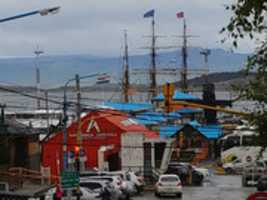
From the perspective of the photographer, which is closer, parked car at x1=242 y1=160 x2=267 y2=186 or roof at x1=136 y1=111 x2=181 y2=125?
parked car at x1=242 y1=160 x2=267 y2=186

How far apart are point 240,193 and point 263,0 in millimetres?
41580

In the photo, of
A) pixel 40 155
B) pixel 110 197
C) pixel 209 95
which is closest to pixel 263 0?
pixel 209 95

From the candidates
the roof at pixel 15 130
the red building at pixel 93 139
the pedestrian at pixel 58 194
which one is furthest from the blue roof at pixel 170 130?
the pedestrian at pixel 58 194

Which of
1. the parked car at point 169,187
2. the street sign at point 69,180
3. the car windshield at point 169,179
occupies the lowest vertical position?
the parked car at point 169,187

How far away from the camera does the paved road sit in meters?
50.6

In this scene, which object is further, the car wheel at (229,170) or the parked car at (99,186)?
the car wheel at (229,170)

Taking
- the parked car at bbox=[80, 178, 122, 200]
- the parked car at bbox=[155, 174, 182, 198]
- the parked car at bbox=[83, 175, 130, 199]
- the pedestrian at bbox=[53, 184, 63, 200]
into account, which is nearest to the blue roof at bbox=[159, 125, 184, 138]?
the parked car at bbox=[155, 174, 182, 198]

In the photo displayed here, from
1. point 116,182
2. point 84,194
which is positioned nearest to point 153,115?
point 116,182

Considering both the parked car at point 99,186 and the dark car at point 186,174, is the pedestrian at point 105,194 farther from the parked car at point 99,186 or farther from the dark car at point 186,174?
the dark car at point 186,174

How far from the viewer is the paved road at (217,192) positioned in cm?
5063

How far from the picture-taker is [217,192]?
181 feet

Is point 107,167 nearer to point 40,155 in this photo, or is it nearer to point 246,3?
point 40,155

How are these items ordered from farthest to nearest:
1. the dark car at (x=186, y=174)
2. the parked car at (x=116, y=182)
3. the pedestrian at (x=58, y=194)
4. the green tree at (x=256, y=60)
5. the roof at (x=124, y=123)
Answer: the dark car at (x=186, y=174), the roof at (x=124, y=123), the parked car at (x=116, y=182), the pedestrian at (x=58, y=194), the green tree at (x=256, y=60)

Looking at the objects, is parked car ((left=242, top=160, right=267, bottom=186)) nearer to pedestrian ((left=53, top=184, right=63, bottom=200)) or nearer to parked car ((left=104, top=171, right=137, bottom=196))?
parked car ((left=104, top=171, right=137, bottom=196))
